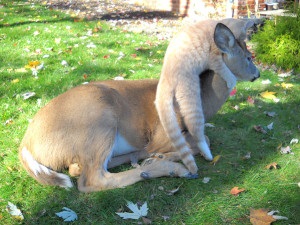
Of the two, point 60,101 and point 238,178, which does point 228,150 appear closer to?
point 238,178

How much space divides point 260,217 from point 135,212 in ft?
3.00

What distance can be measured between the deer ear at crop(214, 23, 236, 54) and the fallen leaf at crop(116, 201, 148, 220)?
1.43m

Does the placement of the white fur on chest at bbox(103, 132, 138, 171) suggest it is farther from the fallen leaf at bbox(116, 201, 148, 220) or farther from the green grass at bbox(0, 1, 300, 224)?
the fallen leaf at bbox(116, 201, 148, 220)

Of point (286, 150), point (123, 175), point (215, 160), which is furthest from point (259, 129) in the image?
point (123, 175)

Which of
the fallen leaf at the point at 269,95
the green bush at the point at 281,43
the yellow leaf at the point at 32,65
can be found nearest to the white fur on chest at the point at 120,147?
the fallen leaf at the point at 269,95

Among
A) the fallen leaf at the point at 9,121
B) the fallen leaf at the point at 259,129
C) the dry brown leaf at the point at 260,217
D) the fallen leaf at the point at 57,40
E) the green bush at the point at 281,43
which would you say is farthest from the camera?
the fallen leaf at the point at 57,40

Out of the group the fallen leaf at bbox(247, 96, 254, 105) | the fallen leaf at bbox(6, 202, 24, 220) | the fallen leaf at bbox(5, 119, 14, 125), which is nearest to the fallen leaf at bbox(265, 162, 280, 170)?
the fallen leaf at bbox(247, 96, 254, 105)

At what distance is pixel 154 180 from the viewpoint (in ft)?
11.1

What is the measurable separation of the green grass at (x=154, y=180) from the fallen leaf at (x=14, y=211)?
34mm

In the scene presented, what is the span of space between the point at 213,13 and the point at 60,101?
25.5 feet

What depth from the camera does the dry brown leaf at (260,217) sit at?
276 centimetres

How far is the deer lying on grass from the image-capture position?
10.8 ft

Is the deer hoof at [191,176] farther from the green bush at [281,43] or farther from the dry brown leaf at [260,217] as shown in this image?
the green bush at [281,43]

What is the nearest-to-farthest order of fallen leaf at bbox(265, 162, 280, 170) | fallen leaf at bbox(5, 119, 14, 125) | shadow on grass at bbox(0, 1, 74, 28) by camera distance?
fallen leaf at bbox(265, 162, 280, 170)
fallen leaf at bbox(5, 119, 14, 125)
shadow on grass at bbox(0, 1, 74, 28)
